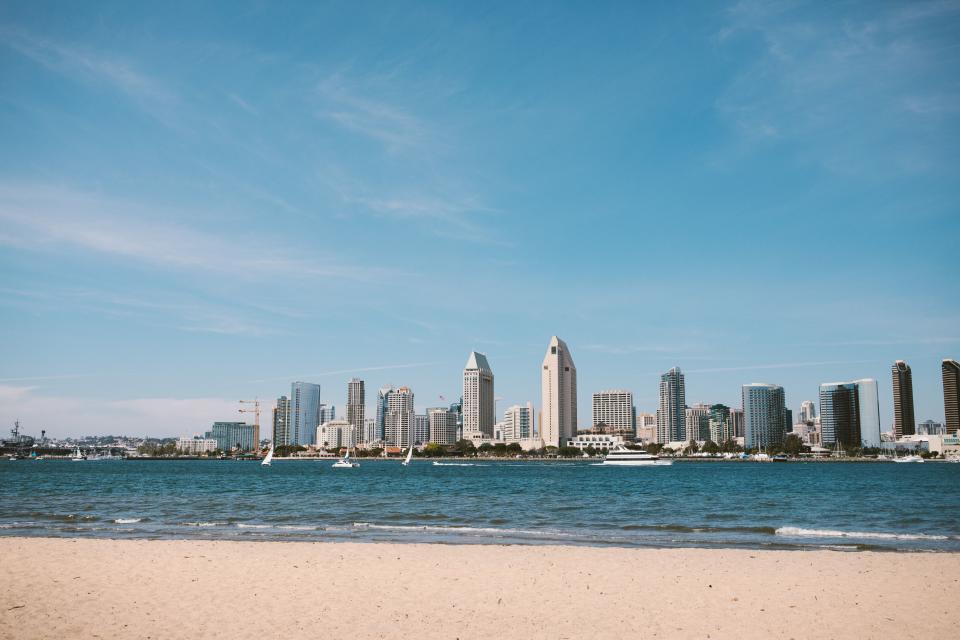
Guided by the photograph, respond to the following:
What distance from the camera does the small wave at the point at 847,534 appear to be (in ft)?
93.8

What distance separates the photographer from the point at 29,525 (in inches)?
1251

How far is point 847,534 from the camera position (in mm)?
29359

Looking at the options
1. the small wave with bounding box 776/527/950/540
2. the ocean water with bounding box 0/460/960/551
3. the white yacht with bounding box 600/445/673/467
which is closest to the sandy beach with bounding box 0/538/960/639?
the ocean water with bounding box 0/460/960/551

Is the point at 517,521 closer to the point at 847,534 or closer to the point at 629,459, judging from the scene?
Answer: the point at 847,534

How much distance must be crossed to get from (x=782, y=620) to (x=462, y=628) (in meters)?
5.87

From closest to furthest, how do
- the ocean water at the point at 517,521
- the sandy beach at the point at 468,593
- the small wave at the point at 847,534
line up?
the sandy beach at the point at 468,593
the ocean water at the point at 517,521
the small wave at the point at 847,534

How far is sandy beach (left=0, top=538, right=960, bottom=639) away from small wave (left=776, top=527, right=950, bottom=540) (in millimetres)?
6683

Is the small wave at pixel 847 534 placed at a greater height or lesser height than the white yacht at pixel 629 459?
greater

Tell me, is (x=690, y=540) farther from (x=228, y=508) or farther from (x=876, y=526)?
(x=228, y=508)

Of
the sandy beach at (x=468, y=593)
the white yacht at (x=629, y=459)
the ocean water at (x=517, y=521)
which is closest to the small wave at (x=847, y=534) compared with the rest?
the ocean water at (x=517, y=521)

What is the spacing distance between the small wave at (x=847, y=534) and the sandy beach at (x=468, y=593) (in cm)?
668

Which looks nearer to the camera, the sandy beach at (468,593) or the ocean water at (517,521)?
the sandy beach at (468,593)

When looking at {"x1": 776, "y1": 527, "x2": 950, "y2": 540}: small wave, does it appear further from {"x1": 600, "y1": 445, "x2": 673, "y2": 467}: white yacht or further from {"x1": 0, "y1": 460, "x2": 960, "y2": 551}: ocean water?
{"x1": 600, "y1": 445, "x2": 673, "y2": 467}: white yacht

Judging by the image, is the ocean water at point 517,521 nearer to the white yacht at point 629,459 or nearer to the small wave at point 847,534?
the small wave at point 847,534
